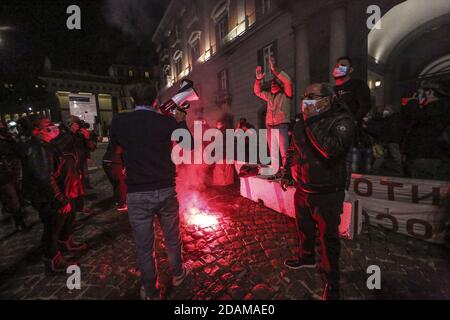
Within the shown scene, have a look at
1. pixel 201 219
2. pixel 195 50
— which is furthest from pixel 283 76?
pixel 195 50

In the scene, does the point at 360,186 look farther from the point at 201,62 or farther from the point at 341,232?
the point at 201,62

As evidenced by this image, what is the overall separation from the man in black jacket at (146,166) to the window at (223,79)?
15.6m

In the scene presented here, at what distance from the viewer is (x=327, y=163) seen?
7.54 feet

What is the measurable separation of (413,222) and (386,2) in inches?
340

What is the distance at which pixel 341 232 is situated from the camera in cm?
371

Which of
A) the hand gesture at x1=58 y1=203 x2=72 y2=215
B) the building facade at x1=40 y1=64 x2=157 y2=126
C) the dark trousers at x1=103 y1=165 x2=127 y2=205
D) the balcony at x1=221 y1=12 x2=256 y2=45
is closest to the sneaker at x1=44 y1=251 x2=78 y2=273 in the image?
the hand gesture at x1=58 y1=203 x2=72 y2=215

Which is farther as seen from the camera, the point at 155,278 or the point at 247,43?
the point at 247,43

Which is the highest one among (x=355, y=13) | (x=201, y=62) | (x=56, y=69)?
(x=56, y=69)

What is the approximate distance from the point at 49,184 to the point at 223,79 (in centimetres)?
1642

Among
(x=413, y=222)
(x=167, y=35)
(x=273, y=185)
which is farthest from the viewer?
(x=167, y=35)

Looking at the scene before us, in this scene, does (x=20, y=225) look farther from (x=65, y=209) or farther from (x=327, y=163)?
(x=327, y=163)

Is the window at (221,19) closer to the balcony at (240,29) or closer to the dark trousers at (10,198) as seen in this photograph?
the balcony at (240,29)

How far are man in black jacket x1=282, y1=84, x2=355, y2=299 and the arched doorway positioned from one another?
37.0ft
